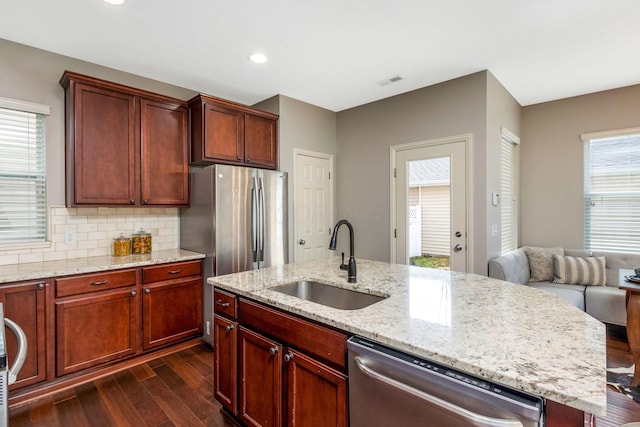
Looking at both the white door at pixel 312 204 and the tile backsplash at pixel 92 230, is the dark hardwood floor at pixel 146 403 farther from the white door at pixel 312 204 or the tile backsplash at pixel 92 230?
the white door at pixel 312 204

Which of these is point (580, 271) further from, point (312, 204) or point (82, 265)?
point (82, 265)

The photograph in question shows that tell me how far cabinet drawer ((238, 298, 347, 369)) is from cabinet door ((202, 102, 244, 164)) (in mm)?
1999

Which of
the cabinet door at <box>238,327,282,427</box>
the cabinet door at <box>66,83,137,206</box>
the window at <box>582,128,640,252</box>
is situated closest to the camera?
the cabinet door at <box>238,327,282,427</box>

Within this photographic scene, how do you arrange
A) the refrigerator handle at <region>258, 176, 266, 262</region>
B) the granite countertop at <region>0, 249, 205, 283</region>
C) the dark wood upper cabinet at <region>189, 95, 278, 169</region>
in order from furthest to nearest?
the refrigerator handle at <region>258, 176, 266, 262</region>, the dark wood upper cabinet at <region>189, 95, 278, 169</region>, the granite countertop at <region>0, 249, 205, 283</region>

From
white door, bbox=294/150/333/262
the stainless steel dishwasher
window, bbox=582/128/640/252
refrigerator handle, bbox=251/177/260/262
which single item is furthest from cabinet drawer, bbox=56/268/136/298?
window, bbox=582/128/640/252

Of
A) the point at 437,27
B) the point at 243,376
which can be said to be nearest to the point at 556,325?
the point at 243,376

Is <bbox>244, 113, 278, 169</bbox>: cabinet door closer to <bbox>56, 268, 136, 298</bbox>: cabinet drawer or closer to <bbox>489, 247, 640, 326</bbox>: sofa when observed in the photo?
<bbox>56, 268, 136, 298</bbox>: cabinet drawer

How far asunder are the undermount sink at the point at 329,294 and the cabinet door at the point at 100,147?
1939mm

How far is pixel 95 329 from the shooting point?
259 cm

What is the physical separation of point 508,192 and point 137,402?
→ 4235 mm

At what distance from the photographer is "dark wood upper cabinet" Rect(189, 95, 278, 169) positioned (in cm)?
329

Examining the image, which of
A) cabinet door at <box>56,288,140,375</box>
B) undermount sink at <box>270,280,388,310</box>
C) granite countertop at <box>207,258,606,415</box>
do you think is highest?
granite countertop at <box>207,258,606,415</box>

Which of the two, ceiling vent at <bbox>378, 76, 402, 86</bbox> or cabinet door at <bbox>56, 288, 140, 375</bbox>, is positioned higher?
ceiling vent at <bbox>378, 76, 402, 86</bbox>

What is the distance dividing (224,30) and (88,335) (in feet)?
8.60
